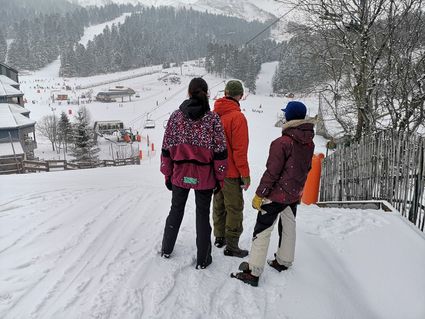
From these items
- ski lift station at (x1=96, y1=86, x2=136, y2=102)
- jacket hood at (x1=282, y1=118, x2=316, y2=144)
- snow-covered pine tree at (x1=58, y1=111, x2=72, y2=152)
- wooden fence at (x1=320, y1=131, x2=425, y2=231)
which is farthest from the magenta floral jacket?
ski lift station at (x1=96, y1=86, x2=136, y2=102)

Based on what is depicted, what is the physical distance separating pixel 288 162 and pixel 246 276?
1.23 metres

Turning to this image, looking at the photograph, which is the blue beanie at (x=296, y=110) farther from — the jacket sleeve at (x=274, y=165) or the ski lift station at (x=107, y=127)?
the ski lift station at (x=107, y=127)

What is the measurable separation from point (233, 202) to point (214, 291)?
3.28 ft

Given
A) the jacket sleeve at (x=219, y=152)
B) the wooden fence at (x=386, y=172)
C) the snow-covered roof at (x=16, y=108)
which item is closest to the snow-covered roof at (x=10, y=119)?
the snow-covered roof at (x=16, y=108)

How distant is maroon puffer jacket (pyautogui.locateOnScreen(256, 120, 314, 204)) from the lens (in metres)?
3.02

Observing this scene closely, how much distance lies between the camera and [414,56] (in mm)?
7773

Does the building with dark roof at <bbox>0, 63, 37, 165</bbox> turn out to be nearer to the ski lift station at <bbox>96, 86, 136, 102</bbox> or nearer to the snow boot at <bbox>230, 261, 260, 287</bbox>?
the snow boot at <bbox>230, 261, 260, 287</bbox>

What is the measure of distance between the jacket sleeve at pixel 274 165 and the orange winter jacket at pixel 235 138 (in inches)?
17.9

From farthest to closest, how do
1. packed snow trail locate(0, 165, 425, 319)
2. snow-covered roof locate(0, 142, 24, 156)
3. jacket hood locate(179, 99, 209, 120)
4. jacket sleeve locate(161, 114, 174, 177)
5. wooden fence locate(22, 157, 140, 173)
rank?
snow-covered roof locate(0, 142, 24, 156)
wooden fence locate(22, 157, 140, 173)
jacket sleeve locate(161, 114, 174, 177)
jacket hood locate(179, 99, 209, 120)
packed snow trail locate(0, 165, 425, 319)

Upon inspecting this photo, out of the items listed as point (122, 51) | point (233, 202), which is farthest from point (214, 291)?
point (122, 51)

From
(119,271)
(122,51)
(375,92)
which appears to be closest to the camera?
(119,271)

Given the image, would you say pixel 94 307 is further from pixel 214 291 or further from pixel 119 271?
pixel 214 291

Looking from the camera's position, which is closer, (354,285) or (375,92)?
(354,285)

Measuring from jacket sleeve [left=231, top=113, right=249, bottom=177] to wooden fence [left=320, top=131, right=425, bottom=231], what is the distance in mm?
2308
